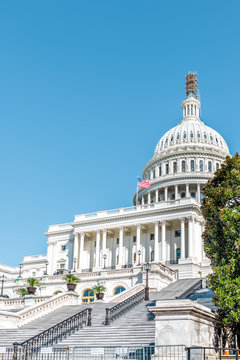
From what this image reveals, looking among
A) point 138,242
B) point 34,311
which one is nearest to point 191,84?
point 138,242

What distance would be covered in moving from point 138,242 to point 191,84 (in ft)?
228

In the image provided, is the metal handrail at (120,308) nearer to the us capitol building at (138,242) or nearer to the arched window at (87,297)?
the us capitol building at (138,242)

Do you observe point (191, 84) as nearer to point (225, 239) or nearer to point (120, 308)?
point (120, 308)

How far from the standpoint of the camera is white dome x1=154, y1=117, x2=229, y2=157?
11538 centimetres

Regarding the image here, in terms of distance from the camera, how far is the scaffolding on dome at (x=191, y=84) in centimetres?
13725

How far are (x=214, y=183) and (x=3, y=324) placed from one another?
17352 millimetres

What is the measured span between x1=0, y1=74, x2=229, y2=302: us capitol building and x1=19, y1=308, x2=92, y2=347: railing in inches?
815

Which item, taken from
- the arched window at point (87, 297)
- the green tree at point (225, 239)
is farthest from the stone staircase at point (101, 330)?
the arched window at point (87, 297)

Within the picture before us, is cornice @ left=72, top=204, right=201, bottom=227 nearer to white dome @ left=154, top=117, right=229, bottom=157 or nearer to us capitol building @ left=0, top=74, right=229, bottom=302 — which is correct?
us capitol building @ left=0, top=74, right=229, bottom=302

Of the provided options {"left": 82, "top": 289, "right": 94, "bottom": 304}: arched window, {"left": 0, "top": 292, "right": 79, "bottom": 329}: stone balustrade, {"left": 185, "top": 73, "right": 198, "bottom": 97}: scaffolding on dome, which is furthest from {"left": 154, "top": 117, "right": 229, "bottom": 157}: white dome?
{"left": 0, "top": 292, "right": 79, "bottom": 329}: stone balustrade

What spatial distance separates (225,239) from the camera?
85.6 feet

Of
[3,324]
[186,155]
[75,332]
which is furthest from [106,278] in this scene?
[186,155]

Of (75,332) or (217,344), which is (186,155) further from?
(217,344)

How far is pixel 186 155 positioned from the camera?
111500mm
